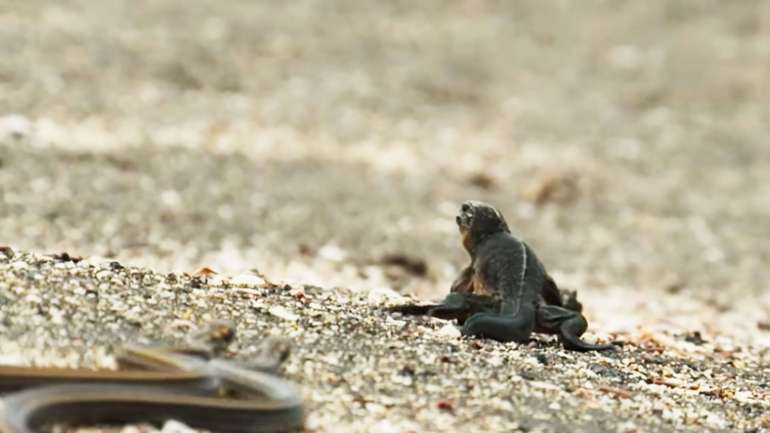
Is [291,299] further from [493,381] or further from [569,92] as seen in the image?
[569,92]

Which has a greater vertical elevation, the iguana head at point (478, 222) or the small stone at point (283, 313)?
the iguana head at point (478, 222)

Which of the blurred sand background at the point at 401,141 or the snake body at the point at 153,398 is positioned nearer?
the snake body at the point at 153,398

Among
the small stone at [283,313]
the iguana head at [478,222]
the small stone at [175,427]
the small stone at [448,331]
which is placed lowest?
the small stone at [175,427]

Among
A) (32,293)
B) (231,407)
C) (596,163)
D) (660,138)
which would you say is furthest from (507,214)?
(231,407)

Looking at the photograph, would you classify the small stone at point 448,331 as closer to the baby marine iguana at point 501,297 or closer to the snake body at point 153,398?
the baby marine iguana at point 501,297

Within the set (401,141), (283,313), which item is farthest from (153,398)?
(401,141)

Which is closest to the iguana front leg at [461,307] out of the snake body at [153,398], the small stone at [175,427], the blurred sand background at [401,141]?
the snake body at [153,398]

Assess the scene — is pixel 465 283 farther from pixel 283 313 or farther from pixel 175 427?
pixel 175 427
